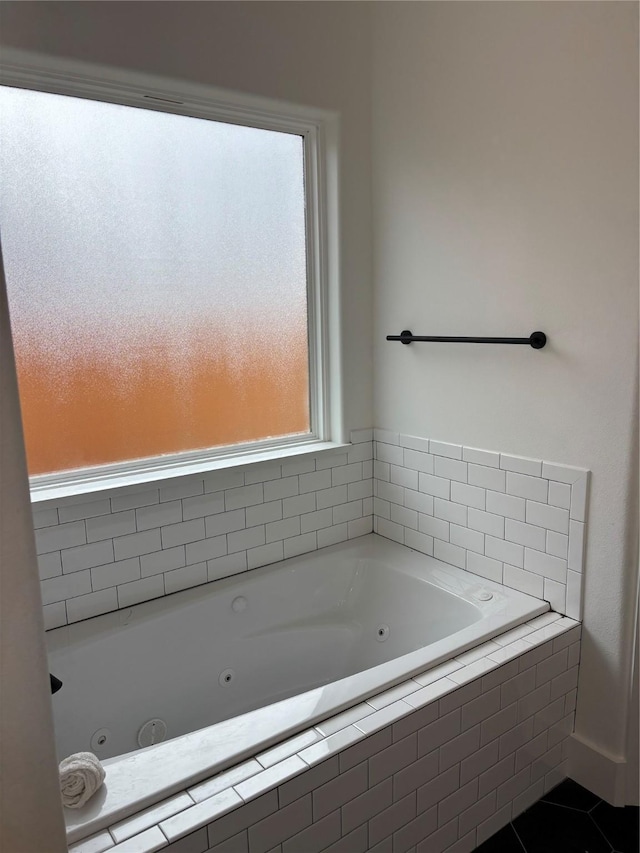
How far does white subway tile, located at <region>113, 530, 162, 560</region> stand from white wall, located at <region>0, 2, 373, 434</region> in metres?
0.91

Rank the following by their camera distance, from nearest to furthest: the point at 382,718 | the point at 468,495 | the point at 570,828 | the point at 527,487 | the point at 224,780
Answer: the point at 224,780 < the point at 382,718 < the point at 570,828 < the point at 527,487 < the point at 468,495

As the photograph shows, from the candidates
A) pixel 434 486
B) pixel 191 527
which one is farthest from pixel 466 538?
pixel 191 527

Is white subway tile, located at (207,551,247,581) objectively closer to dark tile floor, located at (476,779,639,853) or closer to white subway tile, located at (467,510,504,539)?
white subway tile, located at (467,510,504,539)

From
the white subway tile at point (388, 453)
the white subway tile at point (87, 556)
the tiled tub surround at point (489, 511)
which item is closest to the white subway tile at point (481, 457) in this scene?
the tiled tub surround at point (489, 511)

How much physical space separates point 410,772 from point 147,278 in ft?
5.55

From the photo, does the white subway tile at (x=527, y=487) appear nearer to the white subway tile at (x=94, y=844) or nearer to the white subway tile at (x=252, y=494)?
the white subway tile at (x=252, y=494)

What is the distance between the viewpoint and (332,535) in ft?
8.29

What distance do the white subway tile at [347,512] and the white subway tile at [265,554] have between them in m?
0.28

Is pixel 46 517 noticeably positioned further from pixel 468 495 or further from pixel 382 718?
pixel 468 495

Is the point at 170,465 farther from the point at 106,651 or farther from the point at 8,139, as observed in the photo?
the point at 8,139

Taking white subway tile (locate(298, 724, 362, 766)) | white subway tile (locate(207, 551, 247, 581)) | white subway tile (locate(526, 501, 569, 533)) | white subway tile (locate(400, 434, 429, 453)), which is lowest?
white subway tile (locate(298, 724, 362, 766))

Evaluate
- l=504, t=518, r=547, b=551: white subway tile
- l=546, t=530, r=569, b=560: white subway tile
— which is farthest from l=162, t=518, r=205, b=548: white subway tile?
l=546, t=530, r=569, b=560: white subway tile

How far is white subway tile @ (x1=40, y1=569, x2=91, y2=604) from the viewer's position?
188 cm

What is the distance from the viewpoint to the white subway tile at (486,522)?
210 centimetres
